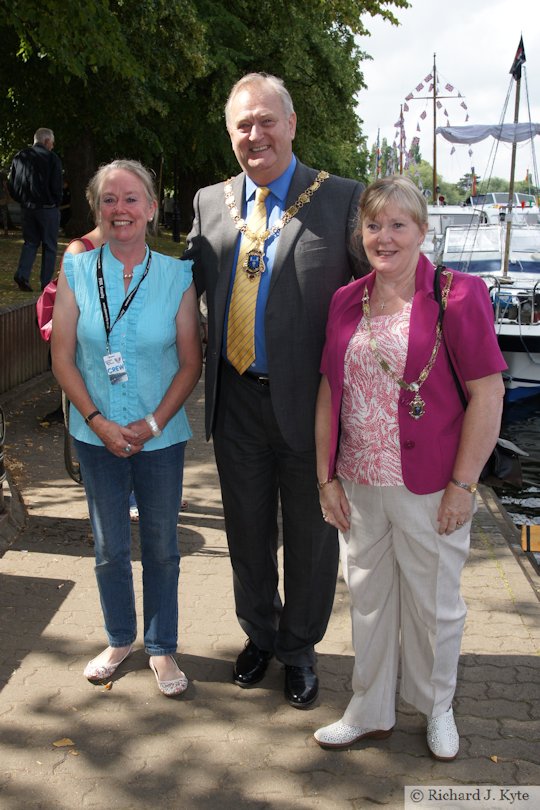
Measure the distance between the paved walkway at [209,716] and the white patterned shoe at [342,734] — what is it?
0.04 meters

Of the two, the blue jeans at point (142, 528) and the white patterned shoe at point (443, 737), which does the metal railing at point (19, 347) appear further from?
the white patterned shoe at point (443, 737)

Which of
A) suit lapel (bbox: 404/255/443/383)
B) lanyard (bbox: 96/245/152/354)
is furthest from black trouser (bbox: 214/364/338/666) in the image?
suit lapel (bbox: 404/255/443/383)

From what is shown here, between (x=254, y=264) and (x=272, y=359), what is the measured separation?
38cm

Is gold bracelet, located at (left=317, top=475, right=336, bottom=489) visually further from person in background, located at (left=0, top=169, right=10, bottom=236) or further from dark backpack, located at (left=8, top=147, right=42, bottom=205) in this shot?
person in background, located at (left=0, top=169, right=10, bottom=236)

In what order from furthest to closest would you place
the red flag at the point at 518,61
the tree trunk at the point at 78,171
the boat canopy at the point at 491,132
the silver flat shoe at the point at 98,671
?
the tree trunk at the point at 78,171
the boat canopy at the point at 491,132
the red flag at the point at 518,61
the silver flat shoe at the point at 98,671

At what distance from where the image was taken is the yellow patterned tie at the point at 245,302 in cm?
359

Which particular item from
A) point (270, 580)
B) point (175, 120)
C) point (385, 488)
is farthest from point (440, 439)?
point (175, 120)

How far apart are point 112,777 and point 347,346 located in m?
1.73

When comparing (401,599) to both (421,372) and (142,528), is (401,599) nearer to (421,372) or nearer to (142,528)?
(421,372)

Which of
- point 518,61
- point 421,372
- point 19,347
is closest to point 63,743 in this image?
point 421,372

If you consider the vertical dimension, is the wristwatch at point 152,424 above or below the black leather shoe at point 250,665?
above

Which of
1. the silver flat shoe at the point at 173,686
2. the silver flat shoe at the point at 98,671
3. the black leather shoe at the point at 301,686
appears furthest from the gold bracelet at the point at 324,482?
the silver flat shoe at the point at 98,671

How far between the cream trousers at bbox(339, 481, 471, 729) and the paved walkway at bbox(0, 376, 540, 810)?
218 mm

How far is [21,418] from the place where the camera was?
8.94m
